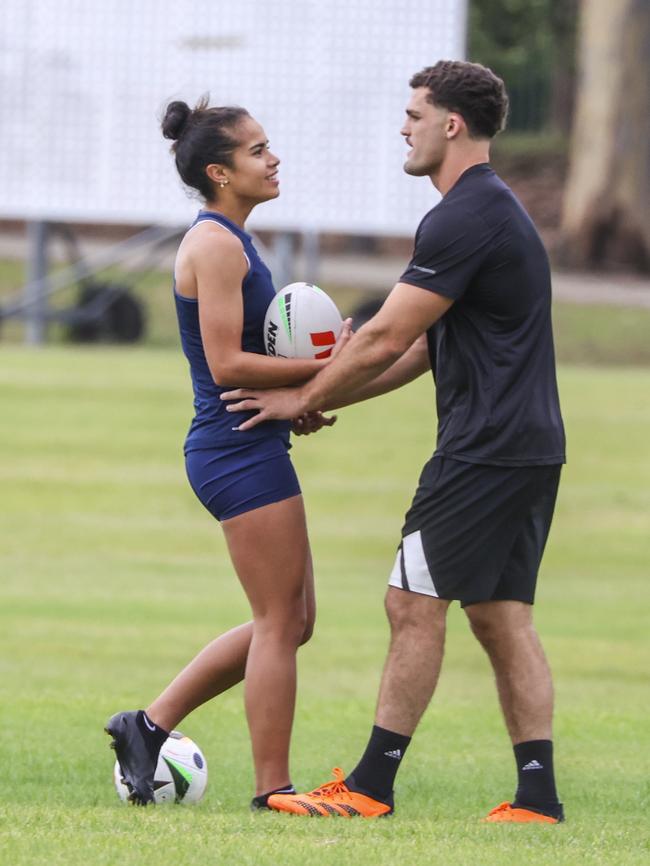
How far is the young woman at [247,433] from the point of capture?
5668 mm

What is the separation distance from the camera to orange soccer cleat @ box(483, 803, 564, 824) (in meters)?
5.64

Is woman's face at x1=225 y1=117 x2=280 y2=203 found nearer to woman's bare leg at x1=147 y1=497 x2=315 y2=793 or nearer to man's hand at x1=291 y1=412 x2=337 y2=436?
man's hand at x1=291 y1=412 x2=337 y2=436

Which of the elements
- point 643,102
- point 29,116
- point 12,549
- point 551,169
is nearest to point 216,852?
point 12,549

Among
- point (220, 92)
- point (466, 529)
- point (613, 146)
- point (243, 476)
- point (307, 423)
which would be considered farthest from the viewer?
point (613, 146)

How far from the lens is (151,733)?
608cm

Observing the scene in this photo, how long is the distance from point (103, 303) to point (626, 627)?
1714 cm

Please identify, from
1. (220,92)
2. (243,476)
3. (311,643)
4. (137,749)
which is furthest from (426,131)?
(220,92)

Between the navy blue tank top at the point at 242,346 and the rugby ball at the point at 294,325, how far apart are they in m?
0.04

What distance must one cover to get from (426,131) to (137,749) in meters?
2.26

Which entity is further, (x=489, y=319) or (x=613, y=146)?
(x=613, y=146)

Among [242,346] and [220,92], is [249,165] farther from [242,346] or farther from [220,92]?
[220,92]

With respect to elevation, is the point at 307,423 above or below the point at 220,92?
below

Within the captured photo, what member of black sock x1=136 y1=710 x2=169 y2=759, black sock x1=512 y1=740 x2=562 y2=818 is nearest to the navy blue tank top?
black sock x1=136 y1=710 x2=169 y2=759

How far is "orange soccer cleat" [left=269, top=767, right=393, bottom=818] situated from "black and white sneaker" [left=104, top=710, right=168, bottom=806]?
49cm
